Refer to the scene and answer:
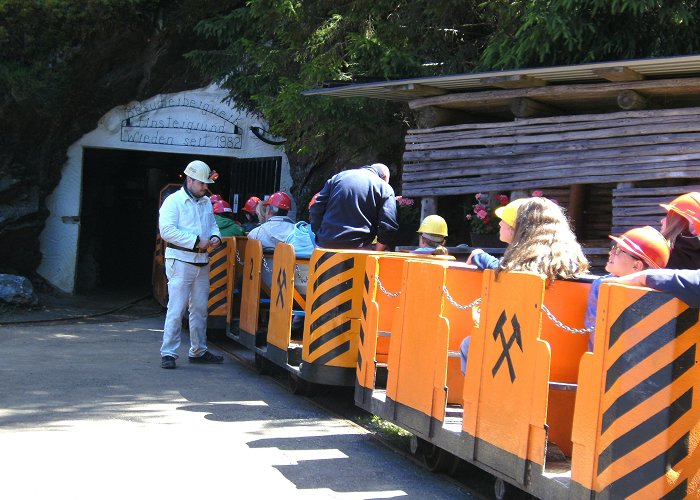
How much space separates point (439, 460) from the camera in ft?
20.0

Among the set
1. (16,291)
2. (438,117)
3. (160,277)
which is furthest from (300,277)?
(160,277)

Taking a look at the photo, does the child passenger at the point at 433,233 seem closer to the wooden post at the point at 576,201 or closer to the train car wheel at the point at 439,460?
the train car wheel at the point at 439,460

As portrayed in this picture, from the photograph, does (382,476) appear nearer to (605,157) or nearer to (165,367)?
(165,367)

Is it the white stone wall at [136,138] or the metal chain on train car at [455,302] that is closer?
the metal chain on train car at [455,302]

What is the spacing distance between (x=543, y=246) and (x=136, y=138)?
1323cm

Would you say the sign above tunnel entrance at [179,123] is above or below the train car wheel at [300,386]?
above

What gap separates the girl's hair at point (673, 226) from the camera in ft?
17.1

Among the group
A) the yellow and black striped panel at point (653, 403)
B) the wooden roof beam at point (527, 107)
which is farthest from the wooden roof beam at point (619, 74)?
the yellow and black striped panel at point (653, 403)

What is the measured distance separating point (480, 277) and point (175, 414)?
271cm

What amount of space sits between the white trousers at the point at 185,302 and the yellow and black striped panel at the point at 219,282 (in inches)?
47.6

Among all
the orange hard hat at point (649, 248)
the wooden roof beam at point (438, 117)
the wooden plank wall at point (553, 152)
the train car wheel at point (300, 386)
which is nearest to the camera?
the orange hard hat at point (649, 248)

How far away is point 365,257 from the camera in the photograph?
295 inches

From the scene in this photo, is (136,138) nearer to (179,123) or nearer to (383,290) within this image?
(179,123)

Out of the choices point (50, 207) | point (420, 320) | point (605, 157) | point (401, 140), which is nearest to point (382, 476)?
point (420, 320)
